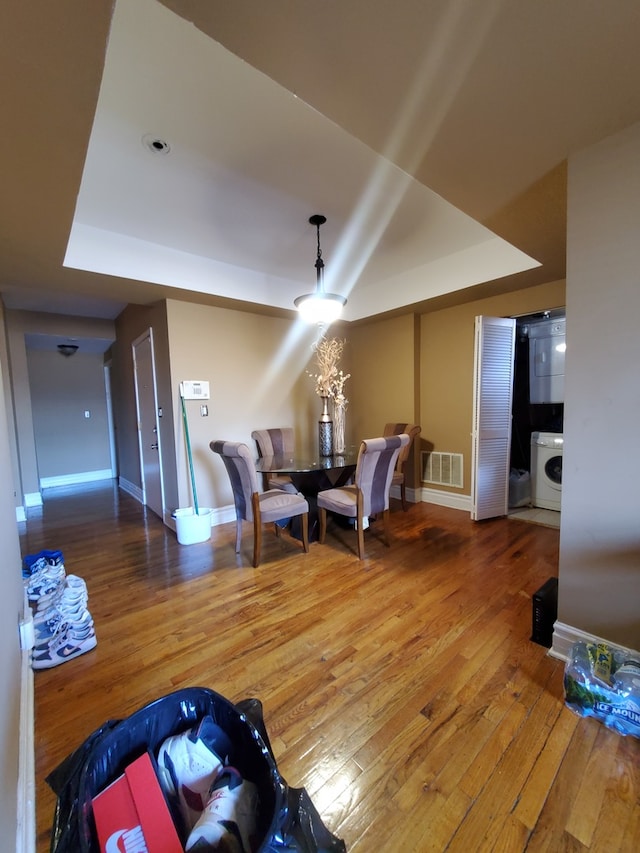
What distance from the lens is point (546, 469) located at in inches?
148

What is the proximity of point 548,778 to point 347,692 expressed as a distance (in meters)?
0.72

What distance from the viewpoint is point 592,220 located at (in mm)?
1421

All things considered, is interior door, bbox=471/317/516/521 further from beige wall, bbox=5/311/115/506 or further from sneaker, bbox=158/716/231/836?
beige wall, bbox=5/311/115/506

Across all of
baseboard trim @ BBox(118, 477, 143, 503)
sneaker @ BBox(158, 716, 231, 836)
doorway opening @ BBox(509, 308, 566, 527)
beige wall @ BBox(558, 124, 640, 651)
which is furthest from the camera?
baseboard trim @ BBox(118, 477, 143, 503)

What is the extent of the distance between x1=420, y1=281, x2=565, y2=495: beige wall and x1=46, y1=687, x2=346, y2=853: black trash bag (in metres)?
3.40

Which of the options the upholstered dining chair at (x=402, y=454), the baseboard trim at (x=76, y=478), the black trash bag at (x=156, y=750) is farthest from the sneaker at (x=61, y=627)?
the baseboard trim at (x=76, y=478)

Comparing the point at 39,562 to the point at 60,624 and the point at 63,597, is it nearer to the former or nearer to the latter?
the point at 63,597

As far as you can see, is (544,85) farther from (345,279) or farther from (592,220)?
(345,279)

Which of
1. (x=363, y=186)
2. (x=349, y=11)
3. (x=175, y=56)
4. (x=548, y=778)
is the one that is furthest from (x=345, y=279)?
(x=548, y=778)

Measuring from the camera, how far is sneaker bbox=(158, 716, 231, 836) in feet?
2.88

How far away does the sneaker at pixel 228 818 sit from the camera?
752 mm

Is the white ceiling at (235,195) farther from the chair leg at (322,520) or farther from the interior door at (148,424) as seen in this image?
the chair leg at (322,520)

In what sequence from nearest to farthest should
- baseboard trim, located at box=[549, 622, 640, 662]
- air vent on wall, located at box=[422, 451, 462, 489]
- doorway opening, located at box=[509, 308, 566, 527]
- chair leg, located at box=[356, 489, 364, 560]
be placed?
1. baseboard trim, located at box=[549, 622, 640, 662]
2. chair leg, located at box=[356, 489, 364, 560]
3. doorway opening, located at box=[509, 308, 566, 527]
4. air vent on wall, located at box=[422, 451, 462, 489]

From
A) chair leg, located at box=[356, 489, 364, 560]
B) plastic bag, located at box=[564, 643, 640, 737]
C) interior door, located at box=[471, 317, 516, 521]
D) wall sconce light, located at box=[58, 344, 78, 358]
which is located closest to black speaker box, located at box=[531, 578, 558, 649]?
plastic bag, located at box=[564, 643, 640, 737]
